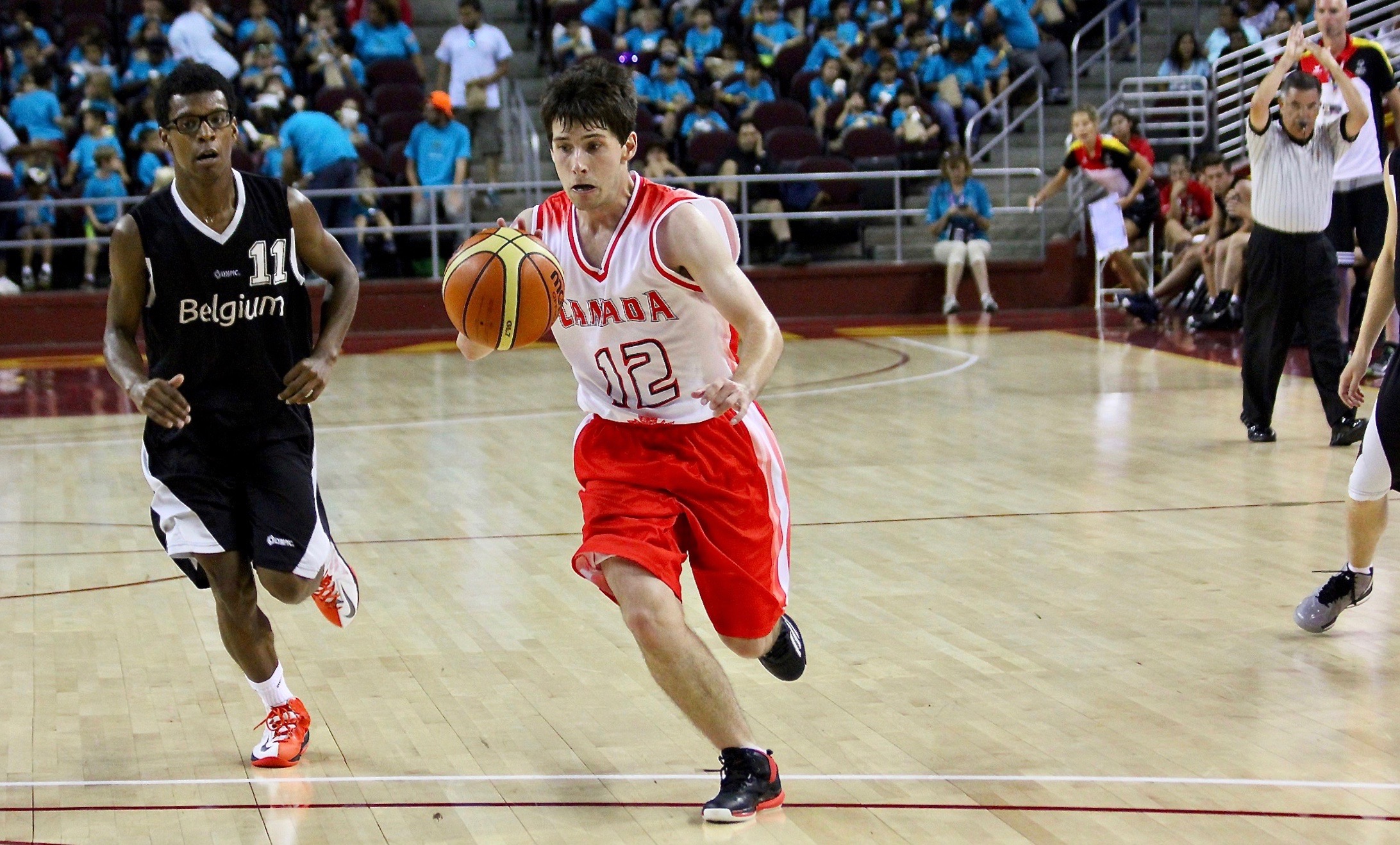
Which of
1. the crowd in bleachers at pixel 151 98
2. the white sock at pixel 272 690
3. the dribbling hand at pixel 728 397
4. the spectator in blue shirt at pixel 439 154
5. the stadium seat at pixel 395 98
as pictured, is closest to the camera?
the dribbling hand at pixel 728 397

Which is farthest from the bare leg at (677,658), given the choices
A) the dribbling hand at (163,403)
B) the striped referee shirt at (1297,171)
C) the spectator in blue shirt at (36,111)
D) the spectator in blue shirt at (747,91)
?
the spectator in blue shirt at (36,111)

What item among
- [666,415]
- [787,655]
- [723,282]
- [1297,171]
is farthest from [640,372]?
[1297,171]

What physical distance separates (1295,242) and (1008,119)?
9.80 meters

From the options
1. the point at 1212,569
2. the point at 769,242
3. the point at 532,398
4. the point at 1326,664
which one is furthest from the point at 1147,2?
the point at 1326,664

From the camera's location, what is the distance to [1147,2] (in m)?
20.0

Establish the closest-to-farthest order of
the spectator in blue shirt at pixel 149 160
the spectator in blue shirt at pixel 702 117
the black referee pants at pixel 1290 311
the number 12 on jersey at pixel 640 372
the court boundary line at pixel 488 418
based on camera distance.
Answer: the number 12 on jersey at pixel 640 372, the black referee pants at pixel 1290 311, the court boundary line at pixel 488 418, the spectator in blue shirt at pixel 149 160, the spectator in blue shirt at pixel 702 117

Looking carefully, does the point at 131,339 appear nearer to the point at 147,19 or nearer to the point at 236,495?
the point at 236,495

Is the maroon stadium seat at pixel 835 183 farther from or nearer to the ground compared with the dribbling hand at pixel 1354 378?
farther from the ground

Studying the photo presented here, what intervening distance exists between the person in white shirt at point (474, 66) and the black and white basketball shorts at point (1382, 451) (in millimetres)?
12713

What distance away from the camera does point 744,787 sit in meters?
3.88

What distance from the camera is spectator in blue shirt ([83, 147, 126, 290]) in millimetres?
15430

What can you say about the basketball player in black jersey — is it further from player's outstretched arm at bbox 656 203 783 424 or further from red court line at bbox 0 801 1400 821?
player's outstretched arm at bbox 656 203 783 424

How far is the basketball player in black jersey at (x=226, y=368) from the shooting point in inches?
170

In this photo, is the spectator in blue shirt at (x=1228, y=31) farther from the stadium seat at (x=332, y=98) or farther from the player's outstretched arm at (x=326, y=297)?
the player's outstretched arm at (x=326, y=297)
